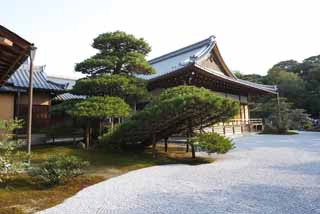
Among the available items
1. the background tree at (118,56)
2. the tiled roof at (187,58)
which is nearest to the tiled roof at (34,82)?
the background tree at (118,56)

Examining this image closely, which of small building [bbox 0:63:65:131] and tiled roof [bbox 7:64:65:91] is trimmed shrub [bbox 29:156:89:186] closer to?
small building [bbox 0:63:65:131]

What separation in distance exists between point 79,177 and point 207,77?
372 inches

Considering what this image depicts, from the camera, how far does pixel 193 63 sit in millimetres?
10602

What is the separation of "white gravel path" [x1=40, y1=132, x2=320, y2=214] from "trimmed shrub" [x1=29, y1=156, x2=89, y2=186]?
0.67 m

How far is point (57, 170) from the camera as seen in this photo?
529 cm

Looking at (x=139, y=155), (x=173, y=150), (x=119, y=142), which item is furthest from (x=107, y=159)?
(x=173, y=150)

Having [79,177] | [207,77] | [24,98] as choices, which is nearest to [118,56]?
[24,98]

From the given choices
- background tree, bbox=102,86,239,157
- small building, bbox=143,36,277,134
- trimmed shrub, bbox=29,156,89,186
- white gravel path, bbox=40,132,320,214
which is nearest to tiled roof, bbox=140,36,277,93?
small building, bbox=143,36,277,134

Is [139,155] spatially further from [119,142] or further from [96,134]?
[96,134]

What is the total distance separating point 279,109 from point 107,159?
622 inches

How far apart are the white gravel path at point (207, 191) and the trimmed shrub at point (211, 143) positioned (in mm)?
695

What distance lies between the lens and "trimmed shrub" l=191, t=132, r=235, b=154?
24.6ft

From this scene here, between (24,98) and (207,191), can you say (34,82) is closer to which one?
(24,98)

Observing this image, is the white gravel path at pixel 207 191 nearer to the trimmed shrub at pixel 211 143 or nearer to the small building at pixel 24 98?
the trimmed shrub at pixel 211 143
